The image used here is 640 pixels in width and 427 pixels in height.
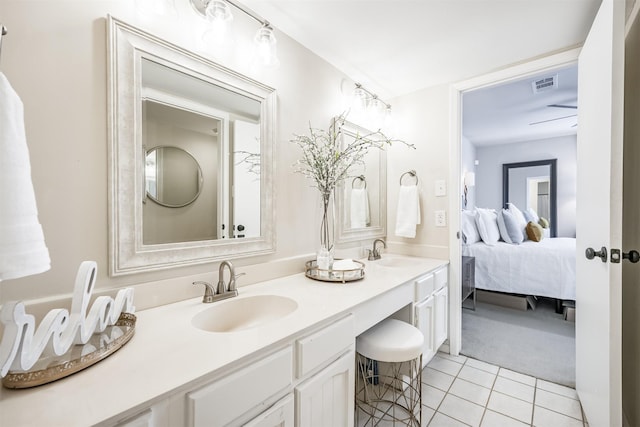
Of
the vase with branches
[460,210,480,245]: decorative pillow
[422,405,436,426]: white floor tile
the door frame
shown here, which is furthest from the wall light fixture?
[460,210,480,245]: decorative pillow

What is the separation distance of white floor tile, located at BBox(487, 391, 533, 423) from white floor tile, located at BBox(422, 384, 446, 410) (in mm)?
266

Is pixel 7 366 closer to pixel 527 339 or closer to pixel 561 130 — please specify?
pixel 527 339

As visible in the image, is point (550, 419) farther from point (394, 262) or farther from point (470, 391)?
point (394, 262)

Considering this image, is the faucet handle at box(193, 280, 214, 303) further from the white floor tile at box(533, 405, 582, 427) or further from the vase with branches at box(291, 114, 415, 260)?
the white floor tile at box(533, 405, 582, 427)

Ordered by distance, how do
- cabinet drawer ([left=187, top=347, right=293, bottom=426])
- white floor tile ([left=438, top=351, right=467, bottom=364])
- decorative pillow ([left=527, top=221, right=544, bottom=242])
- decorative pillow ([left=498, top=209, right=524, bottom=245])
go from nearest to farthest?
cabinet drawer ([left=187, top=347, right=293, bottom=426]), white floor tile ([left=438, top=351, right=467, bottom=364]), decorative pillow ([left=498, top=209, right=524, bottom=245]), decorative pillow ([left=527, top=221, right=544, bottom=242])

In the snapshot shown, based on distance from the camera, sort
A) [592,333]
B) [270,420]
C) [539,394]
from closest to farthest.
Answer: [270,420] → [592,333] → [539,394]

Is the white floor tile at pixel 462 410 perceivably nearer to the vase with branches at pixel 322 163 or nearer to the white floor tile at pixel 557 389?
the white floor tile at pixel 557 389

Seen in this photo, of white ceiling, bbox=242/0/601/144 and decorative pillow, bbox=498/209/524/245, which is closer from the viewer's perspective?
white ceiling, bbox=242/0/601/144

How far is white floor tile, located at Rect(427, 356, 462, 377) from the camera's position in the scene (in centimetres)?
200

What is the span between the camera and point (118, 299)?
90 cm

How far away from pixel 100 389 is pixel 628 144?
7.61 ft

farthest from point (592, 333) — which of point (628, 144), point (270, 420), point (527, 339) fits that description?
point (270, 420)

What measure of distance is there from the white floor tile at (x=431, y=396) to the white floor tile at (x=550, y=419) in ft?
1.56

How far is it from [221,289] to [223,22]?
118 cm
